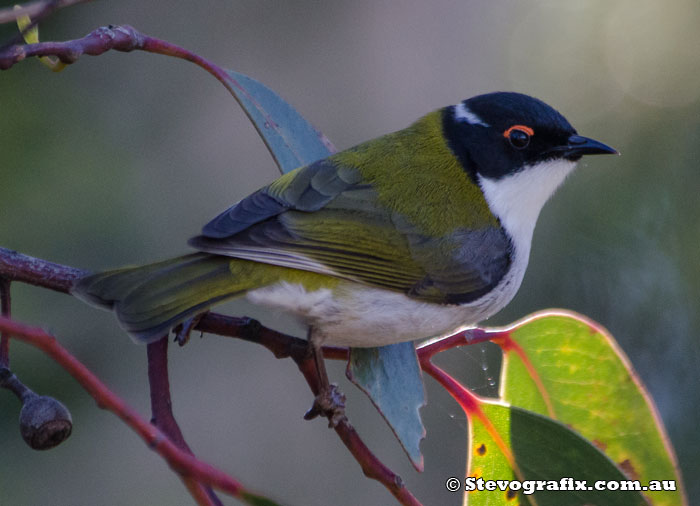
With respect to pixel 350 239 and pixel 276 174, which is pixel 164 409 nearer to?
pixel 350 239

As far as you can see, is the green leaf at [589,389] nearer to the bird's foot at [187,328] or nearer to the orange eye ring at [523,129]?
the orange eye ring at [523,129]

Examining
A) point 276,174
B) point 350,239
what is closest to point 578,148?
point 350,239

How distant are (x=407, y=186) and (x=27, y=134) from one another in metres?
2.42

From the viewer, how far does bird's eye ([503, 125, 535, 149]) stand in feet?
8.70

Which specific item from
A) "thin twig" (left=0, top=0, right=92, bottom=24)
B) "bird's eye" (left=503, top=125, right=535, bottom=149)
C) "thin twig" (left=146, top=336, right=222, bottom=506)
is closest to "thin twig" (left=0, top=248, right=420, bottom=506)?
"thin twig" (left=146, top=336, right=222, bottom=506)

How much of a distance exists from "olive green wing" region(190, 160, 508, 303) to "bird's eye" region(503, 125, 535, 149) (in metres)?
0.36

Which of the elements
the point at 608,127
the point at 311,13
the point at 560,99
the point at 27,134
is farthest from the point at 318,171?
the point at 311,13

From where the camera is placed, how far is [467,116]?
278 centimetres

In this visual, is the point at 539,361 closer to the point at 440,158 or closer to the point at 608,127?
the point at 440,158

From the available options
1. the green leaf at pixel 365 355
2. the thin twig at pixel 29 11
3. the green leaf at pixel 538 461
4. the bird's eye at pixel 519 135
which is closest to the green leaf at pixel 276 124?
the green leaf at pixel 365 355

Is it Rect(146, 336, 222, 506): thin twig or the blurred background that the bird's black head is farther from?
the blurred background

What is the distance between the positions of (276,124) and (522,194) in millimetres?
811

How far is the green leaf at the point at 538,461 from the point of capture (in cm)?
182

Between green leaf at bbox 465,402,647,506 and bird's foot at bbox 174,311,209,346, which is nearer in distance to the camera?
green leaf at bbox 465,402,647,506
